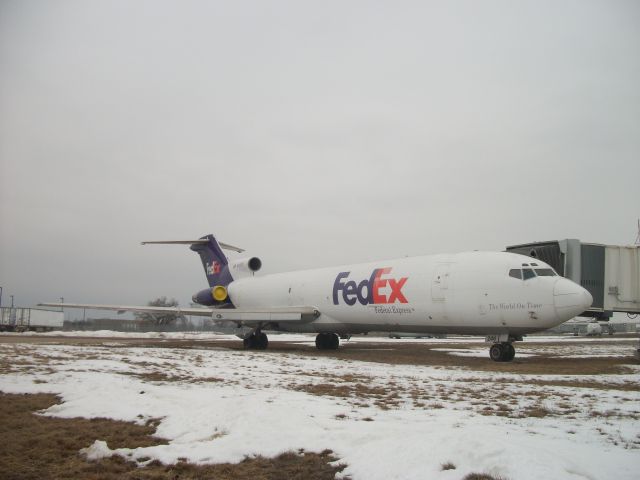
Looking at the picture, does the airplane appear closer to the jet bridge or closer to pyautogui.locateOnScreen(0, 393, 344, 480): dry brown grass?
the jet bridge

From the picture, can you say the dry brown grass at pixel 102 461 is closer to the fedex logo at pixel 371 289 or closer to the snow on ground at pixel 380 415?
the snow on ground at pixel 380 415

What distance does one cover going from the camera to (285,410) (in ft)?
24.7

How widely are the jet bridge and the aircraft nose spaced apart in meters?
Answer: 3.52

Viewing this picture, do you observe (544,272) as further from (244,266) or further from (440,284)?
(244,266)

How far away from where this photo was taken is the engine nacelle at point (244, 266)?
31141 mm

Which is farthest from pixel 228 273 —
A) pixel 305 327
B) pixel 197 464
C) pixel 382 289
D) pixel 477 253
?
pixel 197 464

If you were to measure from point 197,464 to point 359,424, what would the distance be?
2192mm

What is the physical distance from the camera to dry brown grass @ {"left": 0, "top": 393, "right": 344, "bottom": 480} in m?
5.23

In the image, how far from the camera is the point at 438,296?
19062 mm

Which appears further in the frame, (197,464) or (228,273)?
(228,273)

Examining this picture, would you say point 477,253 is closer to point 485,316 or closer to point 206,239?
point 485,316

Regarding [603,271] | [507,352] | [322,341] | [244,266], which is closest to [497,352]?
[507,352]

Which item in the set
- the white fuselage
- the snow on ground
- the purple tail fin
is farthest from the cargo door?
the purple tail fin

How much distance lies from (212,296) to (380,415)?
23.9 meters
